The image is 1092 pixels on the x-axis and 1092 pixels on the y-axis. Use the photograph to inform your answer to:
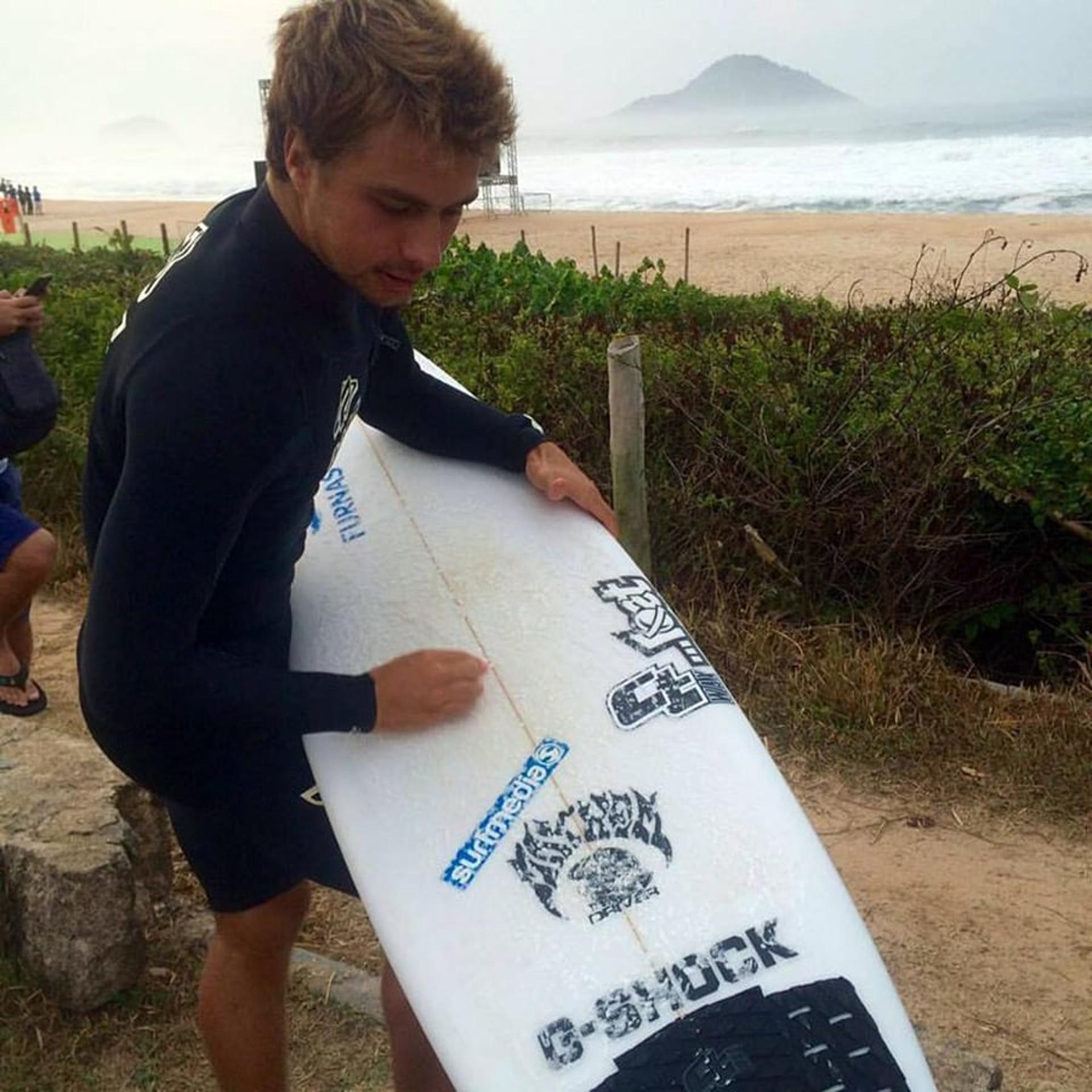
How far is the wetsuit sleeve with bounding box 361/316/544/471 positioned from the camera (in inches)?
86.7

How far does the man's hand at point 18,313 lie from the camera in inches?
131

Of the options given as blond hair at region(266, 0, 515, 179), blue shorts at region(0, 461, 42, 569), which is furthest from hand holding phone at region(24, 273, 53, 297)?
blond hair at region(266, 0, 515, 179)

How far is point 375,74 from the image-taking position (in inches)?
52.4

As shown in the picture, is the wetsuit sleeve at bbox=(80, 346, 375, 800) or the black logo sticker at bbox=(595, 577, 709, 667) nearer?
the wetsuit sleeve at bbox=(80, 346, 375, 800)

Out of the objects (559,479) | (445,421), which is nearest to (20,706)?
(445,421)

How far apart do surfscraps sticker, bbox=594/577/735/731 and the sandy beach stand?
13701 millimetres

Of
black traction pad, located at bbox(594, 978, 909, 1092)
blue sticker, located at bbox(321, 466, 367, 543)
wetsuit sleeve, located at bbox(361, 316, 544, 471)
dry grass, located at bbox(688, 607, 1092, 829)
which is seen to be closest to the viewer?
black traction pad, located at bbox(594, 978, 909, 1092)

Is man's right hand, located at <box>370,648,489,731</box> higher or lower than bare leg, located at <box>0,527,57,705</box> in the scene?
higher

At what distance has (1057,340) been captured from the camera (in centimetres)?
463

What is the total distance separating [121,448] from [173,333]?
195 mm

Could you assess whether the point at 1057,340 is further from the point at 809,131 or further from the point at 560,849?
the point at 809,131

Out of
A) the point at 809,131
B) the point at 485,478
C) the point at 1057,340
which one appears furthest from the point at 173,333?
the point at 809,131

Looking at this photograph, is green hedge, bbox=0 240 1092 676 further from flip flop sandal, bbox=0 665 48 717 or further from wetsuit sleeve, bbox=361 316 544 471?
wetsuit sleeve, bbox=361 316 544 471

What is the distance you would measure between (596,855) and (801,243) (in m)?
25.4
